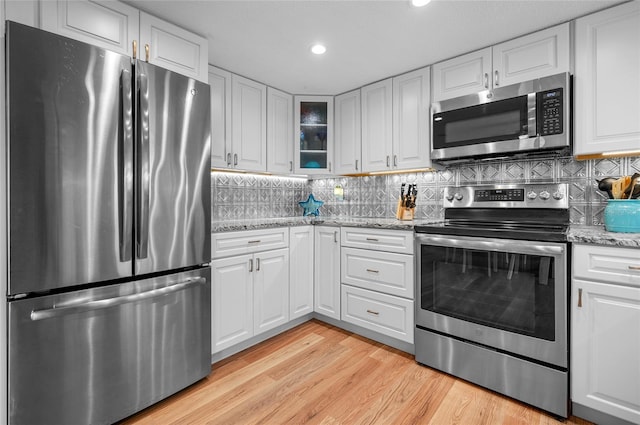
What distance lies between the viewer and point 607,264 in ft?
5.13

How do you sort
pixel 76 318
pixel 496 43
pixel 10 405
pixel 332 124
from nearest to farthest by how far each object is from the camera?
pixel 10 405 → pixel 76 318 → pixel 496 43 → pixel 332 124

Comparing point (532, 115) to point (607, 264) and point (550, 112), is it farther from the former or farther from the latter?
point (607, 264)

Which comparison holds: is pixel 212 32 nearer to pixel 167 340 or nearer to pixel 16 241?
pixel 16 241

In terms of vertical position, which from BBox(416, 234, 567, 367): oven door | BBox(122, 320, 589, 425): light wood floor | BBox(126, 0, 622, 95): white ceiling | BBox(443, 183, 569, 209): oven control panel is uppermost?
BBox(126, 0, 622, 95): white ceiling

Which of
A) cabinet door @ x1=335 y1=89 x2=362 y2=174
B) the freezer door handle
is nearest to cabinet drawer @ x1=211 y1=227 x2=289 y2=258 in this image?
the freezer door handle

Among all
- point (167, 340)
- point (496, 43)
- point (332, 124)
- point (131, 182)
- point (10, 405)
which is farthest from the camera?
point (332, 124)

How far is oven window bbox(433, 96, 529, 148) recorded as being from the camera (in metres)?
2.09

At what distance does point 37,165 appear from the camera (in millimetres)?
1332

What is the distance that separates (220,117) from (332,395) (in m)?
2.18

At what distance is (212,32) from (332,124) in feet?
4.80

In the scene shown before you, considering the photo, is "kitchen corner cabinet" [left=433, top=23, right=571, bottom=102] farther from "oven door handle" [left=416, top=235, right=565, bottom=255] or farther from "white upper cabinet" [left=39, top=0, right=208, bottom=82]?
"white upper cabinet" [left=39, top=0, right=208, bottom=82]

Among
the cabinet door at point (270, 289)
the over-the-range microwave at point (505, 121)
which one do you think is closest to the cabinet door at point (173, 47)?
the cabinet door at point (270, 289)

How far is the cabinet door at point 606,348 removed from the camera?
151 cm

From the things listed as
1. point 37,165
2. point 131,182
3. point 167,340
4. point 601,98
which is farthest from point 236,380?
point 601,98
